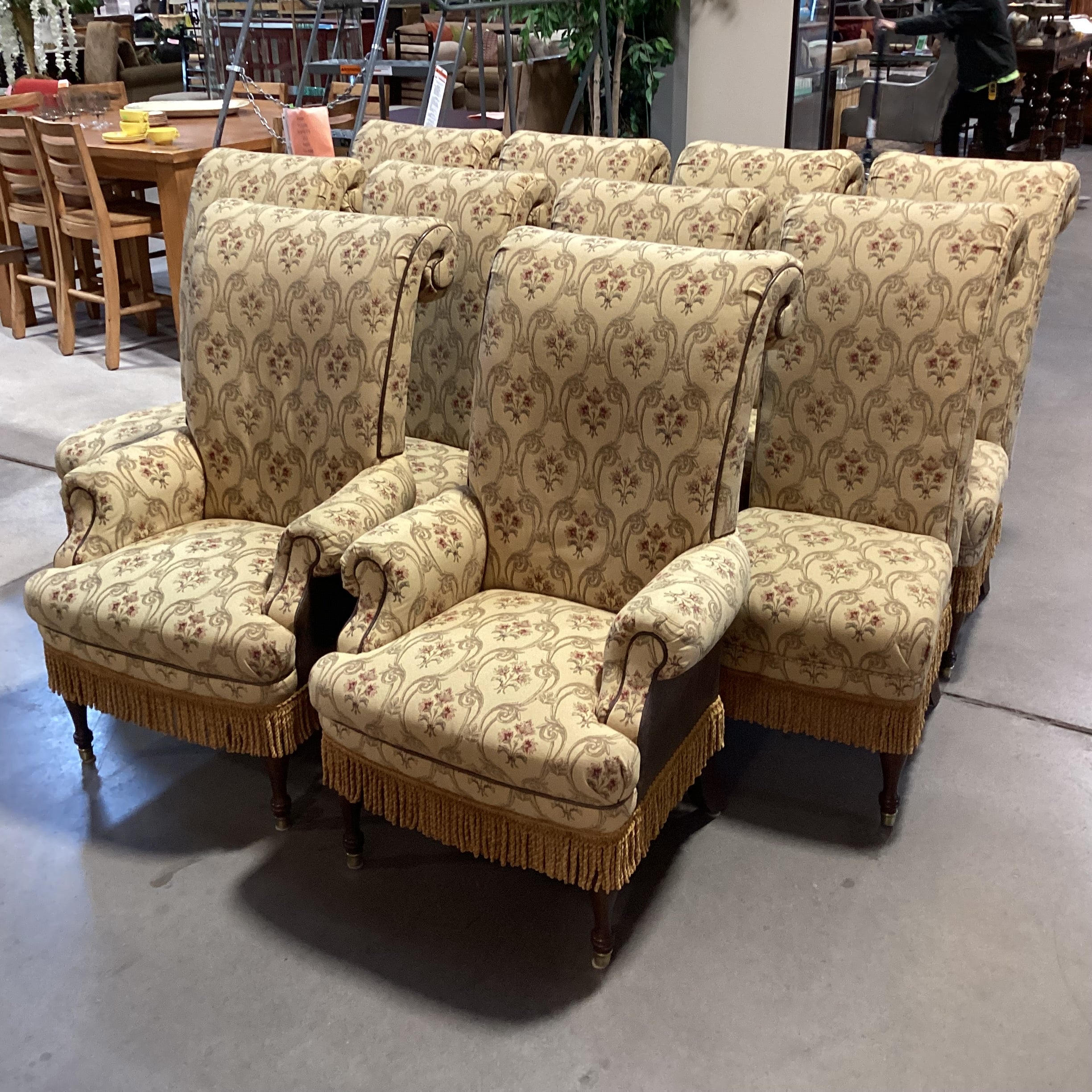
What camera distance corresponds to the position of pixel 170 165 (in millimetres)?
4461

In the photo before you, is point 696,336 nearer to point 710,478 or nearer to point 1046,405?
point 710,478

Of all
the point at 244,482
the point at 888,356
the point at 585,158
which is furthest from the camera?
the point at 585,158

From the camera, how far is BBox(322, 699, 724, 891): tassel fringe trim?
1746 mm

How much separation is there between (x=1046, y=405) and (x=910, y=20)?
232cm

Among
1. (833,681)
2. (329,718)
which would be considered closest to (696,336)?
(833,681)

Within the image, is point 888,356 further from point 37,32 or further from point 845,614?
point 37,32

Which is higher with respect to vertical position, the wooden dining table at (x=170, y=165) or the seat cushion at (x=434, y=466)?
the wooden dining table at (x=170, y=165)

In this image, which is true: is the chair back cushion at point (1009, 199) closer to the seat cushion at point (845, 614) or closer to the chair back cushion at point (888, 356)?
the chair back cushion at point (888, 356)

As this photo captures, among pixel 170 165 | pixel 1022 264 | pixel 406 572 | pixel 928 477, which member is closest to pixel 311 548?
pixel 406 572

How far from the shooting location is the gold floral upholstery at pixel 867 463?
2.04 m

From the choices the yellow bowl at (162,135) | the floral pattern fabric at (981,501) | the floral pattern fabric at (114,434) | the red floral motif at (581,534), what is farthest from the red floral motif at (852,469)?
the yellow bowl at (162,135)

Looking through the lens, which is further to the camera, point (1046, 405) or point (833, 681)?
point (1046, 405)

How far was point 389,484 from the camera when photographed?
2.22 m

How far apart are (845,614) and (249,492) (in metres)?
1.26
